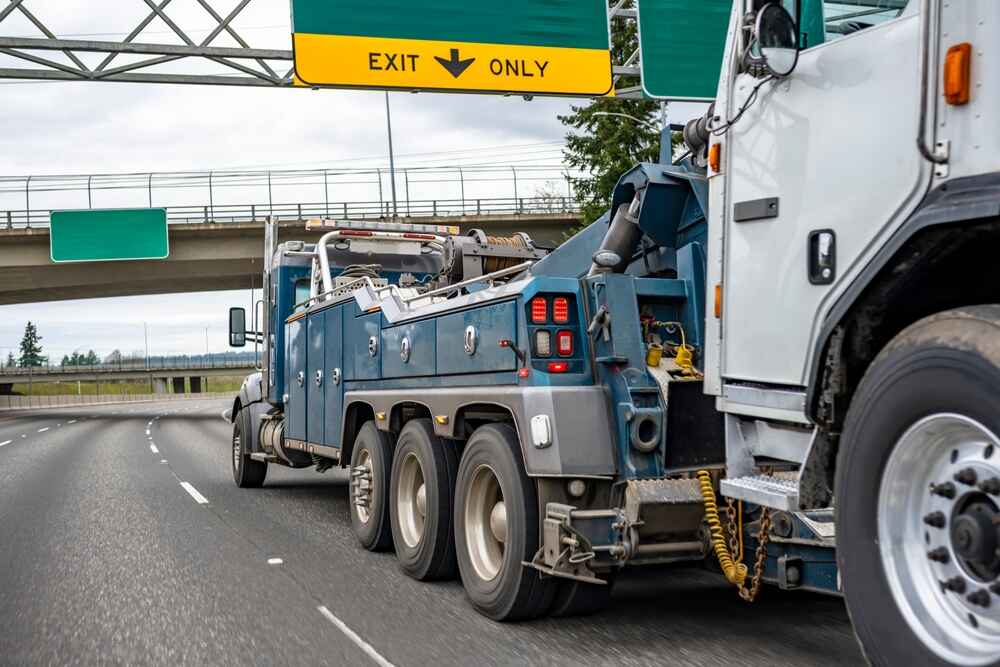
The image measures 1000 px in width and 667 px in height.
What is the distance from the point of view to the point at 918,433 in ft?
10.2

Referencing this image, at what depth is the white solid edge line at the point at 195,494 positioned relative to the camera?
469 inches

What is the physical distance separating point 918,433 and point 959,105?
96cm

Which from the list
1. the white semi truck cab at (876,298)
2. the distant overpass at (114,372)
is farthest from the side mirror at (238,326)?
the distant overpass at (114,372)

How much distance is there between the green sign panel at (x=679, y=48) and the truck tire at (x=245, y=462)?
6805mm

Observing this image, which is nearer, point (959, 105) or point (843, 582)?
point (959, 105)

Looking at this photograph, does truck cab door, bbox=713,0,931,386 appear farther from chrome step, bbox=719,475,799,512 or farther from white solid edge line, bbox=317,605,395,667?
white solid edge line, bbox=317,605,395,667

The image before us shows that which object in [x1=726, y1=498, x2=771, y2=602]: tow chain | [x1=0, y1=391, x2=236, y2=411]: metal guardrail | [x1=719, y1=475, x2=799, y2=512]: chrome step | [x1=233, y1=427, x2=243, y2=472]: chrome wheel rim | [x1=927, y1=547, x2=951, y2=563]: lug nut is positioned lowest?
[x1=0, y1=391, x2=236, y2=411]: metal guardrail

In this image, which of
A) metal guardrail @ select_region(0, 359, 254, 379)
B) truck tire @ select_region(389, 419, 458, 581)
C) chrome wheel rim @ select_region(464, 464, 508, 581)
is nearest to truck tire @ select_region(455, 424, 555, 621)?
chrome wheel rim @ select_region(464, 464, 508, 581)

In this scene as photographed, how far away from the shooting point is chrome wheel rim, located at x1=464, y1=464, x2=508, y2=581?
5.87 meters

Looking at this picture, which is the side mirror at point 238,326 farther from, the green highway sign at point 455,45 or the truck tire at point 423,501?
the truck tire at point 423,501

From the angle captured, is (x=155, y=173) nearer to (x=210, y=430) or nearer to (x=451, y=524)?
(x=210, y=430)

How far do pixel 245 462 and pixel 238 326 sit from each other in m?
1.72

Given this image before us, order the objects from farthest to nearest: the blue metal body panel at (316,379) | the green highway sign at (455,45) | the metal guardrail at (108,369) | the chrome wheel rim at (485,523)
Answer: the metal guardrail at (108,369)
the green highway sign at (455,45)
the blue metal body panel at (316,379)
the chrome wheel rim at (485,523)

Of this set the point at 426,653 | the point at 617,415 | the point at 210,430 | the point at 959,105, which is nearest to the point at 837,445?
the point at 959,105
